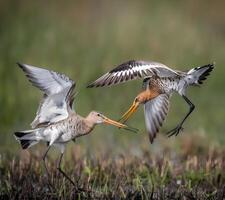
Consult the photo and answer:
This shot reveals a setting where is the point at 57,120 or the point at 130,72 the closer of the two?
the point at 130,72

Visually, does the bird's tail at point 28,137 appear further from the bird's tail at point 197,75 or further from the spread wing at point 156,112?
the bird's tail at point 197,75

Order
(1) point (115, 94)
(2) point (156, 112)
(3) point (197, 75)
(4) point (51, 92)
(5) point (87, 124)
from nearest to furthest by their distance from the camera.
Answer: (4) point (51, 92) < (5) point (87, 124) < (3) point (197, 75) < (2) point (156, 112) < (1) point (115, 94)

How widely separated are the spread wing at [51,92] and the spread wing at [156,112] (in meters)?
0.98

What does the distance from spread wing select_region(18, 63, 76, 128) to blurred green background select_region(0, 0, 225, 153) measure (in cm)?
290

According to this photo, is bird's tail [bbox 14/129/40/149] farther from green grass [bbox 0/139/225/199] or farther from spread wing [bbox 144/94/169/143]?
spread wing [bbox 144/94/169/143]

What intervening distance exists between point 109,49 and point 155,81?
5.68 m

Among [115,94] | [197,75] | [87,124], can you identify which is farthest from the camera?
[115,94]

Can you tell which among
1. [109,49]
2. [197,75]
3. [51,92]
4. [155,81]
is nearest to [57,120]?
[51,92]

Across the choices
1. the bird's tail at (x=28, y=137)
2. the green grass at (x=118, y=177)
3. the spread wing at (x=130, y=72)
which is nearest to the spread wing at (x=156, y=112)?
the green grass at (x=118, y=177)

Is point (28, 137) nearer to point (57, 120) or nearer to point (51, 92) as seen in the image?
point (57, 120)

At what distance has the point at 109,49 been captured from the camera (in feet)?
57.2

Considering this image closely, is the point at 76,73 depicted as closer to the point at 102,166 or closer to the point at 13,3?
the point at 13,3

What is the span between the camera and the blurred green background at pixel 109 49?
15.6 metres

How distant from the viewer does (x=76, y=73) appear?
16734mm
